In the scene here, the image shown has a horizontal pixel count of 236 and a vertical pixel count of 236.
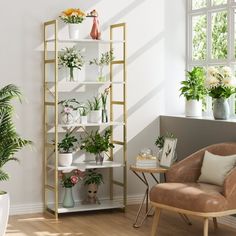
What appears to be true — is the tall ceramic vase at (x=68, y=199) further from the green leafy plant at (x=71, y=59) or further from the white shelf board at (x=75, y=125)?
the green leafy plant at (x=71, y=59)

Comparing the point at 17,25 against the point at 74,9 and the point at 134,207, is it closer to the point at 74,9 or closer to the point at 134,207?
the point at 74,9

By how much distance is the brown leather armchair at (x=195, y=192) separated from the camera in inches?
204

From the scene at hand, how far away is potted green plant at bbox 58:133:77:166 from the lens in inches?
260

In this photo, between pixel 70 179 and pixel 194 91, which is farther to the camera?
pixel 194 91

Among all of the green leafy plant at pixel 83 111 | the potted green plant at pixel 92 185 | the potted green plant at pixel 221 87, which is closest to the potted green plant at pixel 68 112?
the green leafy plant at pixel 83 111

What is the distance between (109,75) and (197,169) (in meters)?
1.74

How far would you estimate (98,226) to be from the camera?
6234mm

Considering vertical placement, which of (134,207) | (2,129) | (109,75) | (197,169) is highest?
(109,75)

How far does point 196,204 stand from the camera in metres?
5.19

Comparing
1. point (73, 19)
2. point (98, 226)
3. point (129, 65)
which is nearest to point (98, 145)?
point (98, 226)

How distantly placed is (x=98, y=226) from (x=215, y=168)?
52.3 inches

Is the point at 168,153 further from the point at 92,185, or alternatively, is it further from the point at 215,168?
the point at 92,185

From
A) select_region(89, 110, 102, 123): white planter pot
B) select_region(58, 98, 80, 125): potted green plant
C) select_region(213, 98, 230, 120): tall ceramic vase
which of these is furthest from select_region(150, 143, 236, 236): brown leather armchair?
select_region(58, 98, 80, 125): potted green plant

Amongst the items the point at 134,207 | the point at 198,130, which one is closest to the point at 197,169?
the point at 198,130
